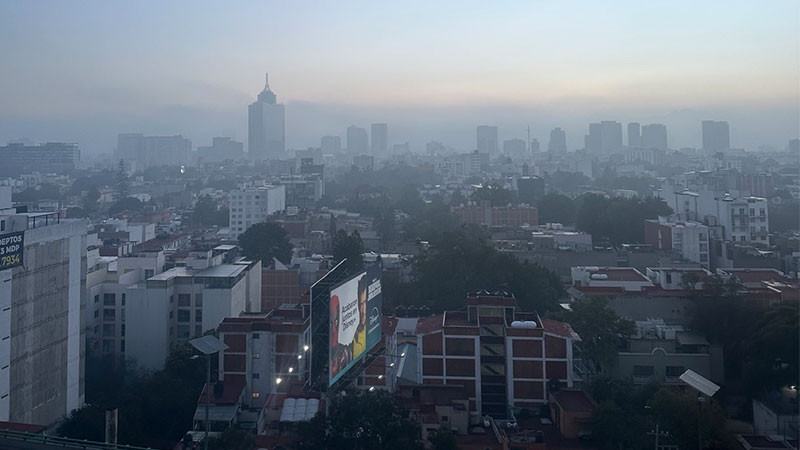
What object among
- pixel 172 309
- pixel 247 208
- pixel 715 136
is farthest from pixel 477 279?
pixel 715 136

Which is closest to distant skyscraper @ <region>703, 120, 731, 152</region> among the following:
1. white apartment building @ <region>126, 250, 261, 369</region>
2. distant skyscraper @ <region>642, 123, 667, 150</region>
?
distant skyscraper @ <region>642, 123, 667, 150</region>

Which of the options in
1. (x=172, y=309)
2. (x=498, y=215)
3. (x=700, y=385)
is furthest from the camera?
(x=498, y=215)

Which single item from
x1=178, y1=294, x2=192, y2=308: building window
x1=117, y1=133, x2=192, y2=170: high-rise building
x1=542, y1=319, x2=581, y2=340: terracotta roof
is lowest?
x1=542, y1=319, x2=581, y2=340: terracotta roof

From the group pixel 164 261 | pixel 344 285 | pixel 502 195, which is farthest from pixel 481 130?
pixel 344 285

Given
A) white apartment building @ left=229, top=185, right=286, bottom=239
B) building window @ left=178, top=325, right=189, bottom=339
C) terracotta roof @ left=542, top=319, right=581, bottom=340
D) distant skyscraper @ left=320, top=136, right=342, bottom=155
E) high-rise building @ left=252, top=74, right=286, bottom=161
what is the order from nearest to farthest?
terracotta roof @ left=542, top=319, right=581, bottom=340 < building window @ left=178, top=325, right=189, bottom=339 < white apartment building @ left=229, top=185, right=286, bottom=239 < high-rise building @ left=252, top=74, right=286, bottom=161 < distant skyscraper @ left=320, top=136, right=342, bottom=155

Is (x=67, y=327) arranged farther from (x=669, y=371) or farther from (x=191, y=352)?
(x=669, y=371)

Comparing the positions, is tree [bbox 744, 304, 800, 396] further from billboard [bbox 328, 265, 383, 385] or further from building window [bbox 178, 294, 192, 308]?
building window [bbox 178, 294, 192, 308]

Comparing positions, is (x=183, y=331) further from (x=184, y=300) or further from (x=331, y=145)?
(x=331, y=145)
